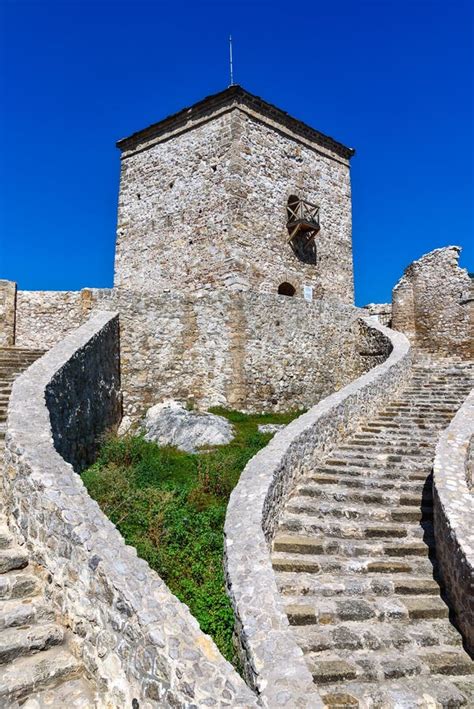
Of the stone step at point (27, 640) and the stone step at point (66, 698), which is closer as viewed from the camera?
the stone step at point (66, 698)

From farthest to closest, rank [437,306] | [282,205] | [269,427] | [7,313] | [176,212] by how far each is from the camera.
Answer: [437,306] < [176,212] < [282,205] < [7,313] < [269,427]

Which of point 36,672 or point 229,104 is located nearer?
point 36,672

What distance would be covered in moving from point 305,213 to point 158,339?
24.7 ft

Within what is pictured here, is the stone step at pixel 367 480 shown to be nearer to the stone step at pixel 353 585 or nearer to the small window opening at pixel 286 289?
the stone step at pixel 353 585

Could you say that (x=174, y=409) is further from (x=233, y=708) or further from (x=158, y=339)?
(x=233, y=708)

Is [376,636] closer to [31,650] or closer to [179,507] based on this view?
[179,507]

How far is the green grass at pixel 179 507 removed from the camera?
5402mm

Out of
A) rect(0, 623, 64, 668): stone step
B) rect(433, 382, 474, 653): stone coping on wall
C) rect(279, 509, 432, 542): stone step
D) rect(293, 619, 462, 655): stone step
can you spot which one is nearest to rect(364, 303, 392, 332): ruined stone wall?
rect(433, 382, 474, 653): stone coping on wall

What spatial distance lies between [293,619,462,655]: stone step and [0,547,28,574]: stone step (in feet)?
8.42

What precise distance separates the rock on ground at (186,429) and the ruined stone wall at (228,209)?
5293 millimetres

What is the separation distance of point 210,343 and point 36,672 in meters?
9.53

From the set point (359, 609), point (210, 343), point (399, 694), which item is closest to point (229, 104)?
point (210, 343)

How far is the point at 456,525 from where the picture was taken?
584 cm

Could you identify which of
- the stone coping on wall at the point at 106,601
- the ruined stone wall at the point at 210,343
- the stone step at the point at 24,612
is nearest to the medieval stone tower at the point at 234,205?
the ruined stone wall at the point at 210,343
